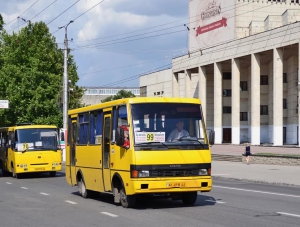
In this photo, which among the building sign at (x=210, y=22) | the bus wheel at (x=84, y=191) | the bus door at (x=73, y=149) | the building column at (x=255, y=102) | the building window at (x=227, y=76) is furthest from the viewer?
the building window at (x=227, y=76)

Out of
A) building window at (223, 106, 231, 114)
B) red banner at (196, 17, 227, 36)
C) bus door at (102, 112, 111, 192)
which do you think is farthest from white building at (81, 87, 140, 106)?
bus door at (102, 112, 111, 192)

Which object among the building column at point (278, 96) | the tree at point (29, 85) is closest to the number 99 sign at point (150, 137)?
the tree at point (29, 85)

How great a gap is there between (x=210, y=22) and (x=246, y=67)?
785 centimetres

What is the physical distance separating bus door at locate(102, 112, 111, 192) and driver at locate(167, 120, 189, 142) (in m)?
1.92

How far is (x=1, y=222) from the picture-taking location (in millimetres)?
13250

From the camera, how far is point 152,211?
14.9 meters

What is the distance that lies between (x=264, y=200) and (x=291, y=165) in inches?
924

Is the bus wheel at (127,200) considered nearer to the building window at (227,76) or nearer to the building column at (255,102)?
the building column at (255,102)

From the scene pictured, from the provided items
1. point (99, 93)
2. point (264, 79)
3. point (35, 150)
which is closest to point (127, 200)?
point (35, 150)

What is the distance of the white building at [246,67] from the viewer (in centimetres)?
7125

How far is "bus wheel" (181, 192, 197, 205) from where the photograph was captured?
16.1m

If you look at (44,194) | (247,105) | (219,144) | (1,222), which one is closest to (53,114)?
(219,144)

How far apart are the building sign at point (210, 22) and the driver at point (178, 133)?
227ft

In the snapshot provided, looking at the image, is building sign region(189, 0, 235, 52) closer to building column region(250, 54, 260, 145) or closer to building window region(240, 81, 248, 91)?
building window region(240, 81, 248, 91)
